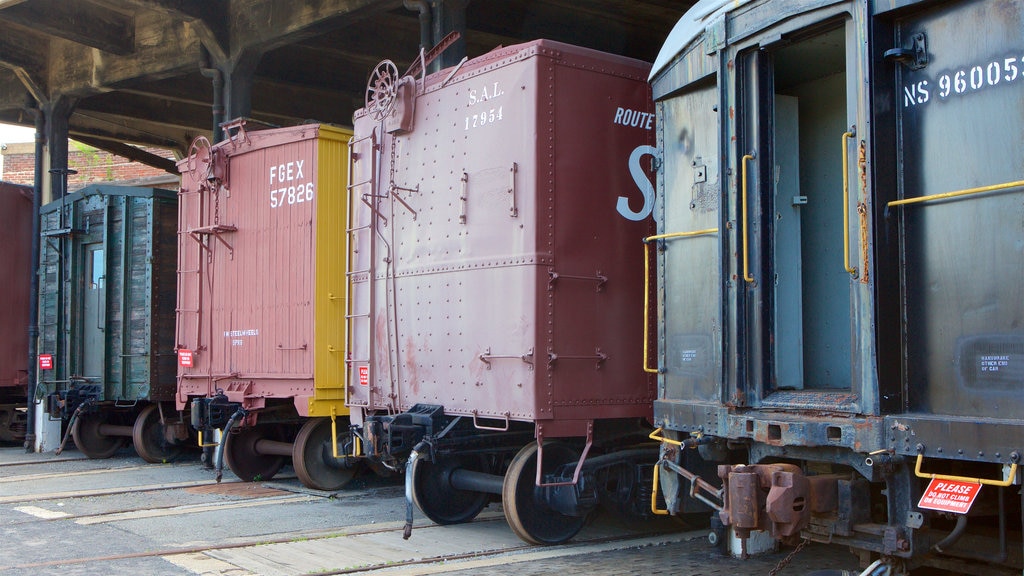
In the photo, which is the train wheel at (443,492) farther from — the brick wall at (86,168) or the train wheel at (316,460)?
the brick wall at (86,168)

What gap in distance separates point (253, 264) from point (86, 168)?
22553mm

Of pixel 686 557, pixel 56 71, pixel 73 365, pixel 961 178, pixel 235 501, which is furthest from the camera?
pixel 56 71

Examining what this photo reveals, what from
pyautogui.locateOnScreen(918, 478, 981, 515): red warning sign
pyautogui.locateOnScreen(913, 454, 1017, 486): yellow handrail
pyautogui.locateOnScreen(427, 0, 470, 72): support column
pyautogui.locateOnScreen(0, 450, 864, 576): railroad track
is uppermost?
pyautogui.locateOnScreen(427, 0, 470, 72): support column

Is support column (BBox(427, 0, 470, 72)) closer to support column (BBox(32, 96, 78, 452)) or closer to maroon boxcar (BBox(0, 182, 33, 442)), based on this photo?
support column (BBox(32, 96, 78, 452))

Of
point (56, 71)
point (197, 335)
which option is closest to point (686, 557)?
point (197, 335)

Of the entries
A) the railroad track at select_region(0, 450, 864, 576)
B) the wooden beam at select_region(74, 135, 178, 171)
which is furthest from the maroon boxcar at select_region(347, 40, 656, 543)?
the wooden beam at select_region(74, 135, 178, 171)

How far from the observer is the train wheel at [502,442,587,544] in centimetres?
750

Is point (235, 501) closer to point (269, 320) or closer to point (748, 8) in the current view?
point (269, 320)

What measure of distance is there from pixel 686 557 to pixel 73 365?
36.0 feet

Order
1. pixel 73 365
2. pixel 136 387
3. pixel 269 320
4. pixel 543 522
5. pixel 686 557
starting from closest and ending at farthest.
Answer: pixel 686 557 < pixel 543 522 < pixel 269 320 < pixel 136 387 < pixel 73 365

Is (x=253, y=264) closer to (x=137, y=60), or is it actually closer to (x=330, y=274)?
(x=330, y=274)

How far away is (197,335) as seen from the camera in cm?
1227

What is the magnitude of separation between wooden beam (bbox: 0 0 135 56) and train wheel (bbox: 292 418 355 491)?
28.9 feet

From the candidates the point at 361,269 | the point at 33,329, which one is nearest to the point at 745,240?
the point at 361,269
